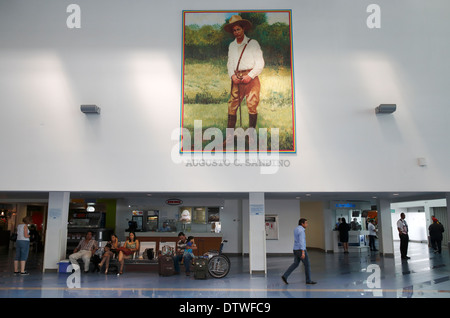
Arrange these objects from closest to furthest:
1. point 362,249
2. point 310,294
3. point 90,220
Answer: point 310,294
point 90,220
point 362,249

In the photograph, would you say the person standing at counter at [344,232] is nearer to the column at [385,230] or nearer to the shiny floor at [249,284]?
the column at [385,230]

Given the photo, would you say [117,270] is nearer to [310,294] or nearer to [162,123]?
[162,123]

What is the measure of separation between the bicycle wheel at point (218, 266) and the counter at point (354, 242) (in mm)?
8733

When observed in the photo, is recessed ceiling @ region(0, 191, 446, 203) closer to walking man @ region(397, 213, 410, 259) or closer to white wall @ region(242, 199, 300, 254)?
walking man @ region(397, 213, 410, 259)

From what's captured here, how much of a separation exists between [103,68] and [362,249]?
45.1 ft

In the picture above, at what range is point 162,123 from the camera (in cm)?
993

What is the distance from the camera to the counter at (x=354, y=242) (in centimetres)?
1659

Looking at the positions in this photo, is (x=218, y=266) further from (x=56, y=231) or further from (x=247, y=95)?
(x=56, y=231)

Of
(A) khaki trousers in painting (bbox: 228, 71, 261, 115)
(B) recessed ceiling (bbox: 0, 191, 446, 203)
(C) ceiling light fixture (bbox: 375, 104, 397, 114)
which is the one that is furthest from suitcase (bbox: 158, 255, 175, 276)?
(C) ceiling light fixture (bbox: 375, 104, 397, 114)

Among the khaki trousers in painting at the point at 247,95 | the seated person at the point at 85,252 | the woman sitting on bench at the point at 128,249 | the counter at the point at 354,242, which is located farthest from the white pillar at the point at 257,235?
the counter at the point at 354,242

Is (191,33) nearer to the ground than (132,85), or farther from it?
farther from it

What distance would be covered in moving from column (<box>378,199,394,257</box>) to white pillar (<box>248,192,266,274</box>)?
22.2ft

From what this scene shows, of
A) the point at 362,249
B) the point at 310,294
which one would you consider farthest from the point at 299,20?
the point at 362,249

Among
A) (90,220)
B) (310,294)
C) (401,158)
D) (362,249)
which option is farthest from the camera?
(362,249)
